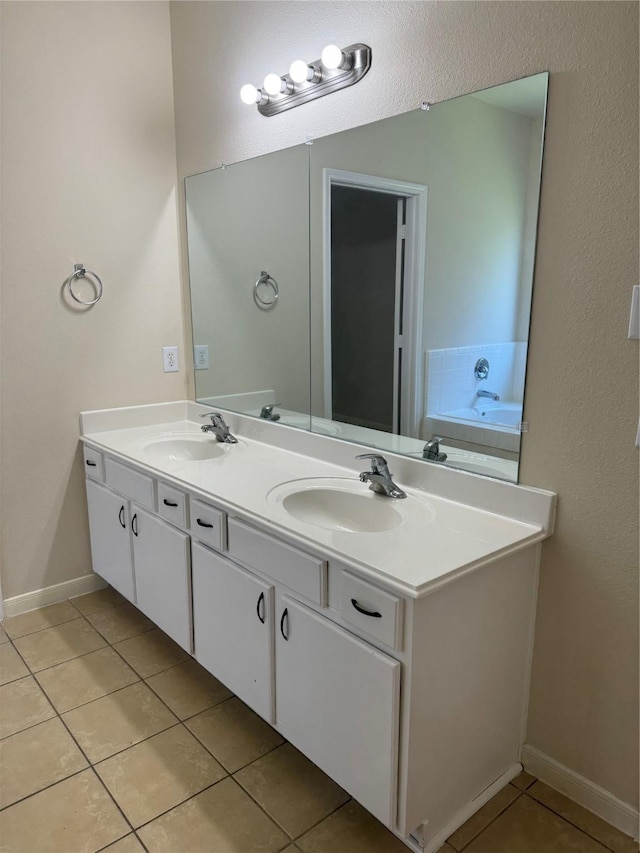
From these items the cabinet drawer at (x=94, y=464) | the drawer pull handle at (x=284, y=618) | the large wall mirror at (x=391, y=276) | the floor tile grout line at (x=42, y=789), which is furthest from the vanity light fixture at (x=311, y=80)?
the floor tile grout line at (x=42, y=789)

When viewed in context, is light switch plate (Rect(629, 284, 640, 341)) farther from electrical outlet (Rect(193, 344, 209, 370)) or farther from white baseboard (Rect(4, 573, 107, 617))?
white baseboard (Rect(4, 573, 107, 617))

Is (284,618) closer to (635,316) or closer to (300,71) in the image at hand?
Result: (635,316)

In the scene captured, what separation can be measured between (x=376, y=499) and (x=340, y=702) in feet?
1.87

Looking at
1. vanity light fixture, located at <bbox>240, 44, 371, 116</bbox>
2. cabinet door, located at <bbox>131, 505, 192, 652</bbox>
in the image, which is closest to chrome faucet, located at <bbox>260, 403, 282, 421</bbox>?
cabinet door, located at <bbox>131, 505, 192, 652</bbox>

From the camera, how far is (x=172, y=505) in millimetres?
2010

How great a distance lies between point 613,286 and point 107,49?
7.40ft

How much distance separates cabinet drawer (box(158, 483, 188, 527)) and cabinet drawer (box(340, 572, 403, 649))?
2.48 feet

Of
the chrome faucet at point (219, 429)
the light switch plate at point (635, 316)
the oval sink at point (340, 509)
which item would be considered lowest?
the oval sink at point (340, 509)

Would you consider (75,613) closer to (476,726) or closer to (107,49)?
(476,726)

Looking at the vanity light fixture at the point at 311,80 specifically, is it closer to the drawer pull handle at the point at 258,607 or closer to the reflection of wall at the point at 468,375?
the reflection of wall at the point at 468,375

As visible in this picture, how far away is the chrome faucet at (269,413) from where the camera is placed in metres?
2.42

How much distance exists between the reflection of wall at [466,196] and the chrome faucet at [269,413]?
0.80 meters

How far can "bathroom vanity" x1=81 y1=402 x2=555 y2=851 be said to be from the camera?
1.33m

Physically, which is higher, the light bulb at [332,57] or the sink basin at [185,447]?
the light bulb at [332,57]
